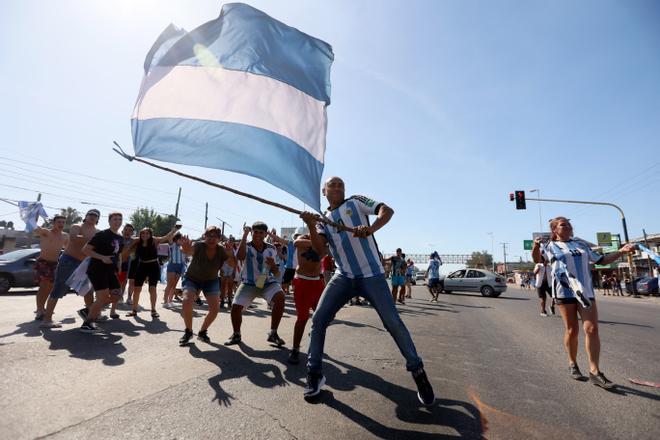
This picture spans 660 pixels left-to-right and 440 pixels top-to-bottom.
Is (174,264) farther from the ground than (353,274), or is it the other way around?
(174,264)

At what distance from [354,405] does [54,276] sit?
19.3 ft

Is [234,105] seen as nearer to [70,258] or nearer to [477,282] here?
[70,258]

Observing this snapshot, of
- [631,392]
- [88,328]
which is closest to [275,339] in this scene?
[88,328]

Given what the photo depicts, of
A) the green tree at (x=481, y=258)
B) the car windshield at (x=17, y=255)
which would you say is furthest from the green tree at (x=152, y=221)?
the green tree at (x=481, y=258)

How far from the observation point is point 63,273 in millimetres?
5574

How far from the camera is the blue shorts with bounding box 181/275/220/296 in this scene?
4.91 metres

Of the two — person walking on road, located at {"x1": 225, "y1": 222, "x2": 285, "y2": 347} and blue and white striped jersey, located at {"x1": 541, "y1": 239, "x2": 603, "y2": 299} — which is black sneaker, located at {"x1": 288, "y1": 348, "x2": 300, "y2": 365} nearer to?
person walking on road, located at {"x1": 225, "y1": 222, "x2": 285, "y2": 347}

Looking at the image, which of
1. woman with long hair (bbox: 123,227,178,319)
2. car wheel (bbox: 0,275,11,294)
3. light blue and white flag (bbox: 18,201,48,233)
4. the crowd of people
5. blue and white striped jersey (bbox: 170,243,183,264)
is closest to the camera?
the crowd of people

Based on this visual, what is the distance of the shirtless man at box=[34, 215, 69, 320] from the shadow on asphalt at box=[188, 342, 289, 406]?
11.0ft

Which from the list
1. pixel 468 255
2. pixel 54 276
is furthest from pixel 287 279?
pixel 468 255

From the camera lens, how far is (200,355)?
411cm

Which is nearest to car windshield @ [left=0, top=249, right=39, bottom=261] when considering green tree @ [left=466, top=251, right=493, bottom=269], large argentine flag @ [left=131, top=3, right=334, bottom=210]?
large argentine flag @ [left=131, top=3, right=334, bottom=210]

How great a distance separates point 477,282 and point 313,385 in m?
18.5

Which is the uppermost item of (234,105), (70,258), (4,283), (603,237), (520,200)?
(603,237)
